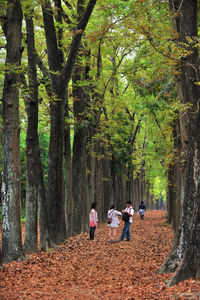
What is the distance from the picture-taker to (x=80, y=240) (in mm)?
16625

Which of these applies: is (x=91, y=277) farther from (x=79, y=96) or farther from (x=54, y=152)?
(x=79, y=96)

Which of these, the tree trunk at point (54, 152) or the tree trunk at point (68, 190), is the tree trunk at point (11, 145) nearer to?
the tree trunk at point (54, 152)

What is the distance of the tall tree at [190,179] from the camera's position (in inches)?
301

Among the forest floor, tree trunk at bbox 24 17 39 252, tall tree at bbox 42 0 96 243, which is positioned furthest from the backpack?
tree trunk at bbox 24 17 39 252

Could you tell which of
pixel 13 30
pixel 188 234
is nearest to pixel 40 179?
pixel 13 30

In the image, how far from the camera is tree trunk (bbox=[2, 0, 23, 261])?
33.9 ft

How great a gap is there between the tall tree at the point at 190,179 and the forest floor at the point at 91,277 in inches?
13.4

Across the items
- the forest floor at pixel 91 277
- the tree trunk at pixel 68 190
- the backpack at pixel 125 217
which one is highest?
the tree trunk at pixel 68 190

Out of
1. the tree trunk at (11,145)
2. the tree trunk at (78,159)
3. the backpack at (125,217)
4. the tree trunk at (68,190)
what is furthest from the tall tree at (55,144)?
the tree trunk at (78,159)

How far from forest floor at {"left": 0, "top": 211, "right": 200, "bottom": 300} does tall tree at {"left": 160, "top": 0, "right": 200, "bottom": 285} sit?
0.34 metres

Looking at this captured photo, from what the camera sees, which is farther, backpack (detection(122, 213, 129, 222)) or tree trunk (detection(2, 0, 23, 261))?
backpack (detection(122, 213, 129, 222))

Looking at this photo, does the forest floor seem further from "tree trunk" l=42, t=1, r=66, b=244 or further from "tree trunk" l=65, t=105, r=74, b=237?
"tree trunk" l=65, t=105, r=74, b=237

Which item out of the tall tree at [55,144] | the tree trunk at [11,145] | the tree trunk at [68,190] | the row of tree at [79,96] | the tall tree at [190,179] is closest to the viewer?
the tall tree at [190,179]

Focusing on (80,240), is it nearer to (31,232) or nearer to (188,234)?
(31,232)
